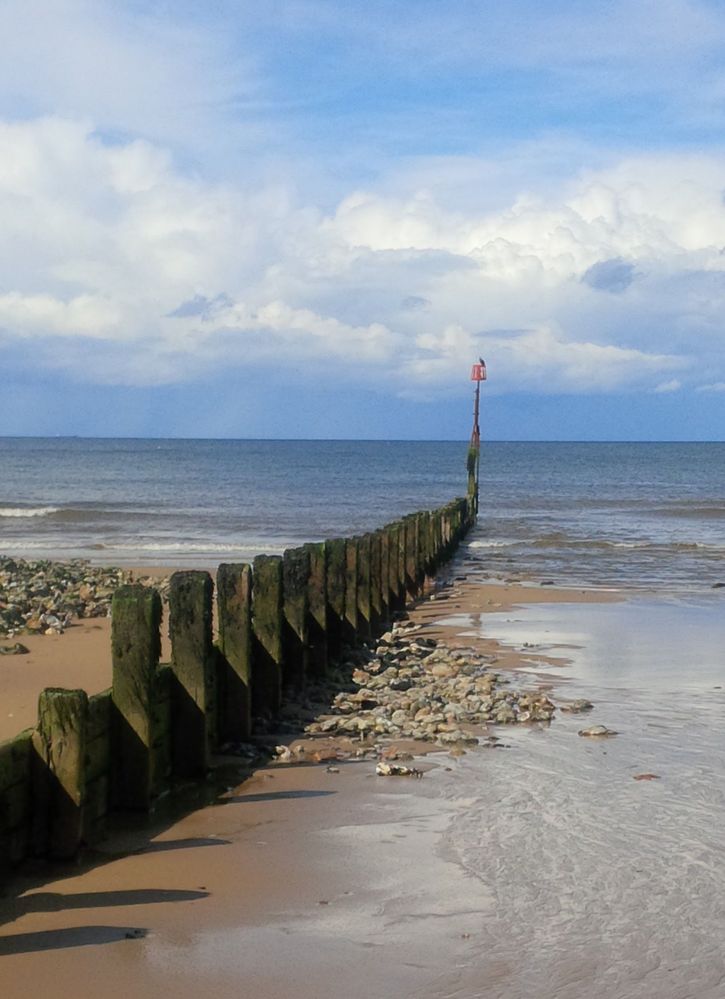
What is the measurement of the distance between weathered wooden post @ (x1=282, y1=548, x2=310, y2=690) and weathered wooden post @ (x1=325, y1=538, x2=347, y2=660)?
130 cm

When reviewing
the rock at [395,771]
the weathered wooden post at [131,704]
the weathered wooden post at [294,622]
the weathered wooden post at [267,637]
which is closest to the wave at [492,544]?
the weathered wooden post at [294,622]

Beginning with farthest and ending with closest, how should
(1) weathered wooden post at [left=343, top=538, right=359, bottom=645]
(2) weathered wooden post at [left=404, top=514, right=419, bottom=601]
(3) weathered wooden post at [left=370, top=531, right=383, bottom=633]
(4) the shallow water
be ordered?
(2) weathered wooden post at [left=404, top=514, right=419, bottom=601] → (3) weathered wooden post at [left=370, top=531, right=383, bottom=633] → (1) weathered wooden post at [left=343, top=538, right=359, bottom=645] → (4) the shallow water

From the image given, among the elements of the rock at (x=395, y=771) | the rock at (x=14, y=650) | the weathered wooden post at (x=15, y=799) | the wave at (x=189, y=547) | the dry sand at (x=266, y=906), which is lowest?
the wave at (x=189, y=547)

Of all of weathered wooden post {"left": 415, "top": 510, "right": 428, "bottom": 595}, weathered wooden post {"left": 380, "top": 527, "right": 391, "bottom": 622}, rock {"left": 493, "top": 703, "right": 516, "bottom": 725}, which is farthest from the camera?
weathered wooden post {"left": 415, "top": 510, "right": 428, "bottom": 595}

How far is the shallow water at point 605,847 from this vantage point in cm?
520

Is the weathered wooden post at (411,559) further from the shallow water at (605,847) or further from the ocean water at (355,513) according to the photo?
the shallow water at (605,847)

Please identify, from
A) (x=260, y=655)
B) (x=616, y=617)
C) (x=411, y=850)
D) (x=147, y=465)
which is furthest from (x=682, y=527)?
(x=147, y=465)

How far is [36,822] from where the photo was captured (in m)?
6.14

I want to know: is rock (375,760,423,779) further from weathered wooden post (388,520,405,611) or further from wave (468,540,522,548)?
wave (468,540,522,548)

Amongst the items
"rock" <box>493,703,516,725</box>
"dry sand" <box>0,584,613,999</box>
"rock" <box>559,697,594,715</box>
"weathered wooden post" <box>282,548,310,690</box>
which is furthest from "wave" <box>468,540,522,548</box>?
"dry sand" <box>0,584,613,999</box>

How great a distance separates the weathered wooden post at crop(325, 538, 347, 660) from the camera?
12.6 meters

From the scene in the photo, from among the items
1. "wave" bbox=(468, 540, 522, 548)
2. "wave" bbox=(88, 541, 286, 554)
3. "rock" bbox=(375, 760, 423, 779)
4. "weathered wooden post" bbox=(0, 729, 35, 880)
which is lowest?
"wave" bbox=(88, 541, 286, 554)

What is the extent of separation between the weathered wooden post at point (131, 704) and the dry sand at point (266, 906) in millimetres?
267

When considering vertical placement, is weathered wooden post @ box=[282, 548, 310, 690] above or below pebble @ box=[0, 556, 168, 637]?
above
